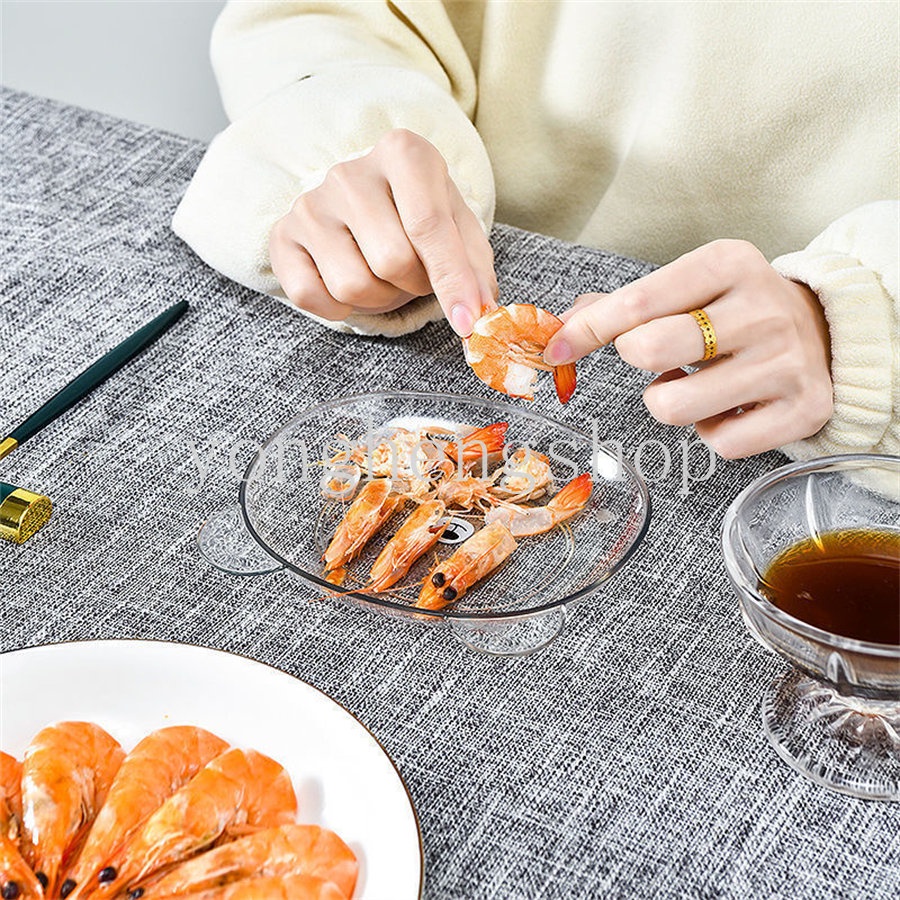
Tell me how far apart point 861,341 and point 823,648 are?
14.3 inches

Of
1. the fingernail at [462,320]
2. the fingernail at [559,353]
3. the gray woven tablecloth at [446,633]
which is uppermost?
the fingernail at [462,320]

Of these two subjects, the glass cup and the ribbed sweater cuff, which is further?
the ribbed sweater cuff

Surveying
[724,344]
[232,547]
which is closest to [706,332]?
[724,344]

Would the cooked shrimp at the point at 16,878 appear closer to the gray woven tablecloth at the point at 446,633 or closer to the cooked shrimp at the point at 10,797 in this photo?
the cooked shrimp at the point at 10,797

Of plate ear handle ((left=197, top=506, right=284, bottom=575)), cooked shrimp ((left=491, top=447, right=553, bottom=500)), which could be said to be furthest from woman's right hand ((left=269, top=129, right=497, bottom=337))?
plate ear handle ((left=197, top=506, right=284, bottom=575))

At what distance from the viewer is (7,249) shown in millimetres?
1198

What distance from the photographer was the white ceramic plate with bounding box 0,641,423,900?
0.65 m

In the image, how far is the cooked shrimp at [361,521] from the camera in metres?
0.81

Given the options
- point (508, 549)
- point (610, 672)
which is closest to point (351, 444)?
point (508, 549)

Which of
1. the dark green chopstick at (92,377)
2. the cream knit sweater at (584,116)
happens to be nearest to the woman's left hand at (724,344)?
the cream knit sweater at (584,116)

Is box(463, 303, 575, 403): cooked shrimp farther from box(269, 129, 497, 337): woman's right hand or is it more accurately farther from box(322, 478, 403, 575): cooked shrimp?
box(322, 478, 403, 575): cooked shrimp

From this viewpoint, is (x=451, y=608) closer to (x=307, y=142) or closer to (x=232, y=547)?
(x=232, y=547)

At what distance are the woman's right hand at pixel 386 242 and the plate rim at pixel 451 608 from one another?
0.08 m

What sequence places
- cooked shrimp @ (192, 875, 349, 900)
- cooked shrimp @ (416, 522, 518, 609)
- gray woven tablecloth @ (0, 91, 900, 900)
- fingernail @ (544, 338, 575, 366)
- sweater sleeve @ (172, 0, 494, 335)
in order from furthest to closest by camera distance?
sweater sleeve @ (172, 0, 494, 335), fingernail @ (544, 338, 575, 366), cooked shrimp @ (416, 522, 518, 609), gray woven tablecloth @ (0, 91, 900, 900), cooked shrimp @ (192, 875, 349, 900)
